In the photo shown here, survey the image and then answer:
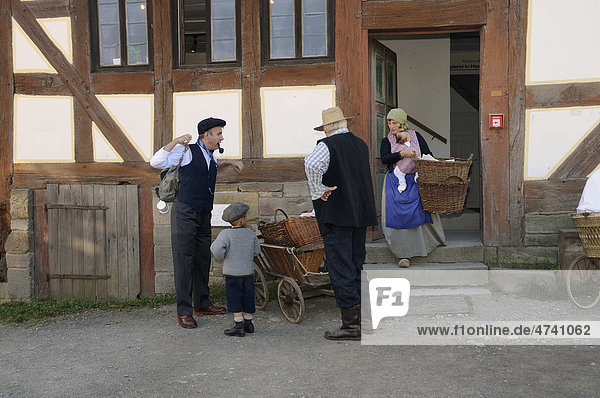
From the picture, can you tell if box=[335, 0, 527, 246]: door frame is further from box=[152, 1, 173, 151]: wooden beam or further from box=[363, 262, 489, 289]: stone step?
box=[152, 1, 173, 151]: wooden beam

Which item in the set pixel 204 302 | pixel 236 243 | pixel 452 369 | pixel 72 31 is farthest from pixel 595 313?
pixel 72 31

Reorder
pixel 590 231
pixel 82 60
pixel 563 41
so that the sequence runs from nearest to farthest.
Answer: pixel 590 231 → pixel 563 41 → pixel 82 60

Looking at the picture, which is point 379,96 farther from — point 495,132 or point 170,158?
point 170,158

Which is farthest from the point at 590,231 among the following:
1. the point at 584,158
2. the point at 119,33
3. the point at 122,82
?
the point at 119,33

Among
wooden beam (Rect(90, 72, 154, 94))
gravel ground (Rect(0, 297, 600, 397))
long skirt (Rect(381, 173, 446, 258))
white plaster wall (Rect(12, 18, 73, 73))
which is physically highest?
white plaster wall (Rect(12, 18, 73, 73))

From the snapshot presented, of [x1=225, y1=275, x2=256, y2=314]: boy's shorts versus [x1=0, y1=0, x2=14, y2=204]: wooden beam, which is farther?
[x1=0, y1=0, x2=14, y2=204]: wooden beam

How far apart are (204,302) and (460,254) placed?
9.55 feet

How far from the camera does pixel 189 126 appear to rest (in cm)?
749

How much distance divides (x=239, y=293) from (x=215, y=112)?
2783 millimetres

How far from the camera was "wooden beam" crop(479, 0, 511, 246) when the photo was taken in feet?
22.4

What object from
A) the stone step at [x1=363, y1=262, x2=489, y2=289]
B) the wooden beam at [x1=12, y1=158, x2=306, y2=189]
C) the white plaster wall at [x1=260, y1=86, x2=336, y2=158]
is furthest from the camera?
the wooden beam at [x1=12, y1=158, x2=306, y2=189]

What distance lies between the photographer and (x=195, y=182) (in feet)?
20.0

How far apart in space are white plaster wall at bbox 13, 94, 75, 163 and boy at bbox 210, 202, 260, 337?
3.19 m

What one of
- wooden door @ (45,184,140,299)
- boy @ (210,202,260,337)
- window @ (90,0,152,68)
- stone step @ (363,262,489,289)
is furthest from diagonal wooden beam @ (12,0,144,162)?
stone step @ (363,262,489,289)
